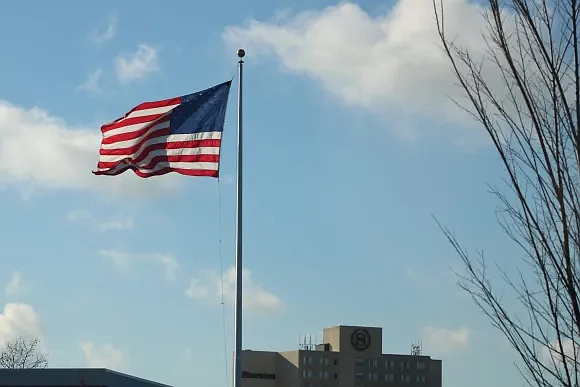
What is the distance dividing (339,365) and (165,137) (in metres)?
117

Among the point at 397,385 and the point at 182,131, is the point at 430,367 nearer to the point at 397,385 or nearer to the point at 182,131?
the point at 397,385

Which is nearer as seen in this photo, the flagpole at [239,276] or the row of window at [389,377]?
the flagpole at [239,276]

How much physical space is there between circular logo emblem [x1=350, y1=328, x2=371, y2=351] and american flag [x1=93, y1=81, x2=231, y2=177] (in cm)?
11618

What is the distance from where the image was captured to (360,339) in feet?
449

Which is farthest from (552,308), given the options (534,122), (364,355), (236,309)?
(364,355)

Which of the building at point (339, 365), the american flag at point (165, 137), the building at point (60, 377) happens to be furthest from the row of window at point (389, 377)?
the american flag at point (165, 137)

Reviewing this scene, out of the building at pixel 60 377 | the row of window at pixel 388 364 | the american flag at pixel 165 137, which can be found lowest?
the row of window at pixel 388 364

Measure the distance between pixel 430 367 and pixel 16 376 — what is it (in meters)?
115

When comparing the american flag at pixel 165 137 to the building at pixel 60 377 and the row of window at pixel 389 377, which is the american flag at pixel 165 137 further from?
the row of window at pixel 389 377

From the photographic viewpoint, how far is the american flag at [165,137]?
21672 mm

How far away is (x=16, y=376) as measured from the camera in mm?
31766

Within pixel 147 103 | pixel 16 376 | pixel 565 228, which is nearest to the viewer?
pixel 565 228

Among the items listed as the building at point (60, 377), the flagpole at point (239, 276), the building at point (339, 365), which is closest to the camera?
the flagpole at point (239, 276)

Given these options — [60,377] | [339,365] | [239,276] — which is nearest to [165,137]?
[239,276]
